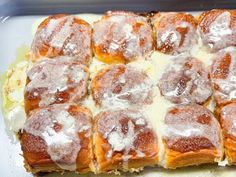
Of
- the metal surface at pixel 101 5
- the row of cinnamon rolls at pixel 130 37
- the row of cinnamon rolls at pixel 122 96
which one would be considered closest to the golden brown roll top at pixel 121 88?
the row of cinnamon rolls at pixel 122 96

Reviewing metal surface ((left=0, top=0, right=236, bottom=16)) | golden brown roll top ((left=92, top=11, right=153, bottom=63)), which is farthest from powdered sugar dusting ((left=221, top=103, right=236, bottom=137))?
metal surface ((left=0, top=0, right=236, bottom=16))

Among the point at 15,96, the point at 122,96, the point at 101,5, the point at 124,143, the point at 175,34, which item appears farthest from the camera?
the point at 101,5

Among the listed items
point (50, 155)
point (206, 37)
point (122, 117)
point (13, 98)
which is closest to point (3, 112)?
point (13, 98)

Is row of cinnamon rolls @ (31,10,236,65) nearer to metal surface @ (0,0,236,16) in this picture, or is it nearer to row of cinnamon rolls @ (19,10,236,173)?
row of cinnamon rolls @ (19,10,236,173)

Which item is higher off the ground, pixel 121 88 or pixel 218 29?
pixel 218 29

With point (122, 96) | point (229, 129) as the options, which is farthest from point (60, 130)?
point (229, 129)

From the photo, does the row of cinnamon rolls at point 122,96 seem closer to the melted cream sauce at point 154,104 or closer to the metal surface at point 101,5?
the melted cream sauce at point 154,104

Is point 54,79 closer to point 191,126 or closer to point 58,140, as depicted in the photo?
point 58,140
